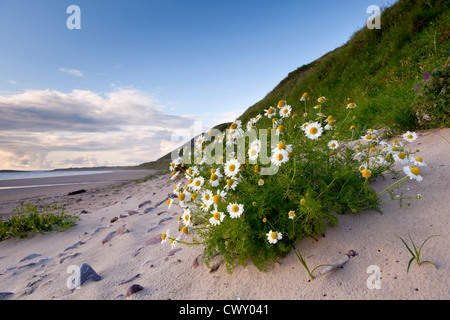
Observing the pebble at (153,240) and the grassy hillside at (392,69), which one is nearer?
the pebble at (153,240)

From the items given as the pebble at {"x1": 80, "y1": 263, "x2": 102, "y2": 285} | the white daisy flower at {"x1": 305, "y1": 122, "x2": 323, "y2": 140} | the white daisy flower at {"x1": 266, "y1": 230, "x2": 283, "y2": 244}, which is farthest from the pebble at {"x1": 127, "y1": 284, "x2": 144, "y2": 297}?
the white daisy flower at {"x1": 305, "y1": 122, "x2": 323, "y2": 140}

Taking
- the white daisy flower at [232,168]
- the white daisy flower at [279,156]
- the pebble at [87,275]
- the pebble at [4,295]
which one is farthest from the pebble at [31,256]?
the white daisy flower at [279,156]

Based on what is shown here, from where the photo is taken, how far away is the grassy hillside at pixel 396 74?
15.2 feet

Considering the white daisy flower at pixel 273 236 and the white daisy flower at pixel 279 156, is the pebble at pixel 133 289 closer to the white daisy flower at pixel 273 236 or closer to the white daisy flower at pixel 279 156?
the white daisy flower at pixel 273 236

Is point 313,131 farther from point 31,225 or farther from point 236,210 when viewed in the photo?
point 31,225

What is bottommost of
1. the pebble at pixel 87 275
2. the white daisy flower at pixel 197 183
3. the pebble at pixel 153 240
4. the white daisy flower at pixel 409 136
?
the pebble at pixel 87 275

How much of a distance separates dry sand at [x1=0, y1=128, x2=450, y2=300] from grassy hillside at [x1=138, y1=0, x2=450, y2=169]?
0.73 m

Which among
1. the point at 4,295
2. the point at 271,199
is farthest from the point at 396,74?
the point at 4,295

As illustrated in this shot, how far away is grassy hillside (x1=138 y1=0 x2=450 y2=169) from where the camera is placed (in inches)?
182

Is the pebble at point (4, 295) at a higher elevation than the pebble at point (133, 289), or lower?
lower

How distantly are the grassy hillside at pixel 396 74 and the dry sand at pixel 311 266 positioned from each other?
2.40ft

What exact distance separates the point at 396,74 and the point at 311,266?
29.4 feet
